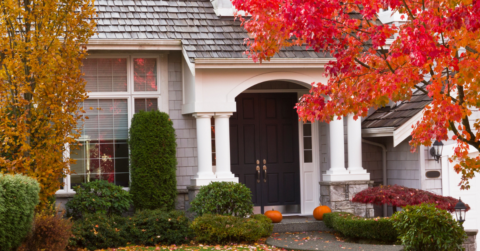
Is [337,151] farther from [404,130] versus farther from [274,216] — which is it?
[274,216]

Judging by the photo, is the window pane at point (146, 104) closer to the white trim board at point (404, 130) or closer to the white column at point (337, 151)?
the white column at point (337, 151)

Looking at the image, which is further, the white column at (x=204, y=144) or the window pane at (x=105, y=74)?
the window pane at (x=105, y=74)

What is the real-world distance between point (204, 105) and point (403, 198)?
405 centimetres

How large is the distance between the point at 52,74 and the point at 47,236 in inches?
89.1

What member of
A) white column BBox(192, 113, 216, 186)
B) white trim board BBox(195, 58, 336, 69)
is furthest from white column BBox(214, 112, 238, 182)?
white trim board BBox(195, 58, 336, 69)

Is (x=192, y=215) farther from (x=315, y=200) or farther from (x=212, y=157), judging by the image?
→ (x=315, y=200)

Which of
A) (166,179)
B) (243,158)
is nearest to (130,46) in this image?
(166,179)

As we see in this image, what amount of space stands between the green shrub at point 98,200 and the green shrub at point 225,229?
1473 millimetres

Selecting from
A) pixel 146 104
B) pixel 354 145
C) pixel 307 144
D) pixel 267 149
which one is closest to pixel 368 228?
pixel 354 145

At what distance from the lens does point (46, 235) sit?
7.62m

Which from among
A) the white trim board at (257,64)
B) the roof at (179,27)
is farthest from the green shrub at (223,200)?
the roof at (179,27)

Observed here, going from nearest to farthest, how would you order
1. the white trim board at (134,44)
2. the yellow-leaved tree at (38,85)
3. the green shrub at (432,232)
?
the green shrub at (432,232)
the yellow-leaved tree at (38,85)
the white trim board at (134,44)

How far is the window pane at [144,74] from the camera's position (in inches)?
438

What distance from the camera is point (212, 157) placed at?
1184 cm
